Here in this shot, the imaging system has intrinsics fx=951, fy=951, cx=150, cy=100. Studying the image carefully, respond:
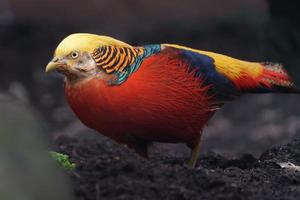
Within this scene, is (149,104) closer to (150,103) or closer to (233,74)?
(150,103)

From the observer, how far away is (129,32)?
13.1 metres

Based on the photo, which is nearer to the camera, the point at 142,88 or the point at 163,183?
the point at 163,183

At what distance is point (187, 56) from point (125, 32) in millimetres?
7105

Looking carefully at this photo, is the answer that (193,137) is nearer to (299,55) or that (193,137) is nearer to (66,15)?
(299,55)

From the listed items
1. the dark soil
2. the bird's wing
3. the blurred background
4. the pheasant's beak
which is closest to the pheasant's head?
the pheasant's beak

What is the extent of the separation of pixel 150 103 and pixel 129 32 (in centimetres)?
756

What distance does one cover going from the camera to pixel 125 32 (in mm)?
13125

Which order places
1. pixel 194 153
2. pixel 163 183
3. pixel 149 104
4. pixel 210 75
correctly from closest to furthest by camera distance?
pixel 163 183 < pixel 149 104 < pixel 210 75 < pixel 194 153

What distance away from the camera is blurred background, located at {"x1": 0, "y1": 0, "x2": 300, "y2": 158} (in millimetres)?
11711

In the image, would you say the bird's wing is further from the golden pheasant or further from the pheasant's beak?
the pheasant's beak

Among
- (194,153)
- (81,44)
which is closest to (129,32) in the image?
(194,153)

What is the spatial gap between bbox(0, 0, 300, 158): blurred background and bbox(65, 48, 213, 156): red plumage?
211 inches

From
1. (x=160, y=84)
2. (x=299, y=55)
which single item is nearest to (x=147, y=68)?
(x=160, y=84)

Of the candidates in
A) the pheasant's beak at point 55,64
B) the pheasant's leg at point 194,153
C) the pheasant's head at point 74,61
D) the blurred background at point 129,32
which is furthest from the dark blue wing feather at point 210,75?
the blurred background at point 129,32
